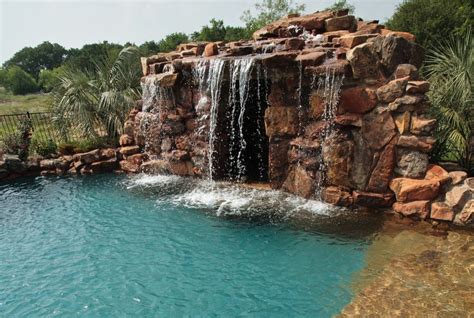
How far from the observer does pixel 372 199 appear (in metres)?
6.93

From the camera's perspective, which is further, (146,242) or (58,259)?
(146,242)

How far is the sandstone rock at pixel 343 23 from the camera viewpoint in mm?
9156

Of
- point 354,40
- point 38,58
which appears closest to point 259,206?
point 354,40

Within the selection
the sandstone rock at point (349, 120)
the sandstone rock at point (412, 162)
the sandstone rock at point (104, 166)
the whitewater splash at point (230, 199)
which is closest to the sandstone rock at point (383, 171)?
the sandstone rock at point (412, 162)

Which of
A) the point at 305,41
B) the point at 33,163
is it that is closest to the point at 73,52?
the point at 33,163

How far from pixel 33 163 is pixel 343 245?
29.9ft

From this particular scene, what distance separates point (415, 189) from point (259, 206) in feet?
9.30

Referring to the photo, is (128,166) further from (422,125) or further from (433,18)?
(433,18)

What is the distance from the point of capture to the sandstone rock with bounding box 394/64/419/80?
6.63 meters

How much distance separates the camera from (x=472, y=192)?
6.14 m

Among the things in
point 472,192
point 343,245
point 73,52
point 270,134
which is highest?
point 73,52

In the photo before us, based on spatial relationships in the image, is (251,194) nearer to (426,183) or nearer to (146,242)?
(146,242)

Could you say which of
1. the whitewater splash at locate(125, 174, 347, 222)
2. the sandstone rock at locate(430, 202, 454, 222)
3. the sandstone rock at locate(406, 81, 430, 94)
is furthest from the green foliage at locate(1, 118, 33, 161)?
the sandstone rock at locate(430, 202, 454, 222)

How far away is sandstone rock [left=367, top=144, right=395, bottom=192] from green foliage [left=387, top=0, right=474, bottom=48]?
920 cm
